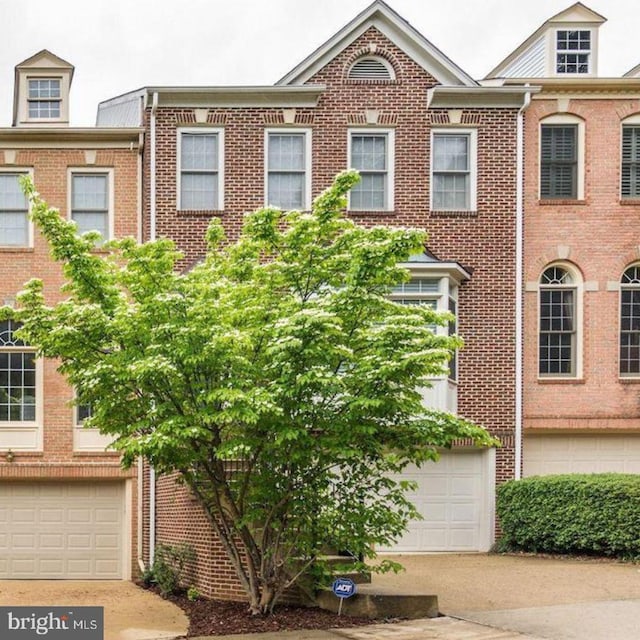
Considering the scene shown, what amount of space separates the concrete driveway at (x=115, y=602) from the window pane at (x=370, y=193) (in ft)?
27.3

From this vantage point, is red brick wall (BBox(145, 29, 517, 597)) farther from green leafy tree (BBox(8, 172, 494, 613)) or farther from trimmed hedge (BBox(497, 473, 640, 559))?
green leafy tree (BBox(8, 172, 494, 613))

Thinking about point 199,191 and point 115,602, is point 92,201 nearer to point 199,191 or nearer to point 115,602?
point 199,191

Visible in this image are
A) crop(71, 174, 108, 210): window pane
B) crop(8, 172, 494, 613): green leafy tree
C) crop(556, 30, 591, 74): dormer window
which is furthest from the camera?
crop(556, 30, 591, 74): dormer window

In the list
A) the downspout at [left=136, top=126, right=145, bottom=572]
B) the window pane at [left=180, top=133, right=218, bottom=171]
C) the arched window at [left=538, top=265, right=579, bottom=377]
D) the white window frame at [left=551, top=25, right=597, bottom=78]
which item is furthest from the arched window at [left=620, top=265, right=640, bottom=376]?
the downspout at [left=136, top=126, right=145, bottom=572]

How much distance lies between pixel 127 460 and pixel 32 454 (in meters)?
Answer: 8.45

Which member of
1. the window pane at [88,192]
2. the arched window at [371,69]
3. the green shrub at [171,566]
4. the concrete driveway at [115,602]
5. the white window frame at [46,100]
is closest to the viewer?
the concrete driveway at [115,602]

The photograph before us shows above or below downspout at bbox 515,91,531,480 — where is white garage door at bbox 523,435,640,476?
below

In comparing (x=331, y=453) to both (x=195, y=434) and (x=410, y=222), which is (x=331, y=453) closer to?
(x=195, y=434)

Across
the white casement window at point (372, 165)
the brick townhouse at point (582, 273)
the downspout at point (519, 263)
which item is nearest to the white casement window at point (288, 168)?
the white casement window at point (372, 165)

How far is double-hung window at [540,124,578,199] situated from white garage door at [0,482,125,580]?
1034 cm

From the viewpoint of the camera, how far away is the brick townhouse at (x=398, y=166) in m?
20.3

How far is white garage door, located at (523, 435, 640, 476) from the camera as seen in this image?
68.0 ft

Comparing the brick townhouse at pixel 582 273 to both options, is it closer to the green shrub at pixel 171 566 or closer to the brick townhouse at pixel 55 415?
the green shrub at pixel 171 566

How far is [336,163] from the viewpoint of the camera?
813 inches
